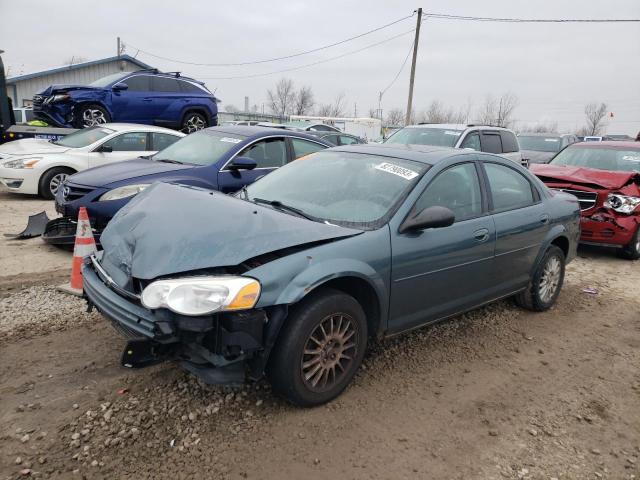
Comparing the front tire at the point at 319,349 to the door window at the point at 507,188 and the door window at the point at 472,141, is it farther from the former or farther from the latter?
the door window at the point at 472,141

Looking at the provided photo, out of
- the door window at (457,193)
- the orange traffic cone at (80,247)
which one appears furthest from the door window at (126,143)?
the door window at (457,193)

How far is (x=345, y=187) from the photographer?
12.1ft

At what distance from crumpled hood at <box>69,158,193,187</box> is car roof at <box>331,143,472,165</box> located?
2576 millimetres

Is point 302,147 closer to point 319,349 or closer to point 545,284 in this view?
point 545,284

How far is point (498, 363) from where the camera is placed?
3.82 m

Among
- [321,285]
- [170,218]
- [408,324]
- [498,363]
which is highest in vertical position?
[170,218]

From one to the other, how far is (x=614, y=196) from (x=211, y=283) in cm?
663

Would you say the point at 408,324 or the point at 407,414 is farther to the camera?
the point at 408,324

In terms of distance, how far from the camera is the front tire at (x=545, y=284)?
4734 millimetres

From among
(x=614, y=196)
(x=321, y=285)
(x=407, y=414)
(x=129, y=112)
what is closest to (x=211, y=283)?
(x=321, y=285)

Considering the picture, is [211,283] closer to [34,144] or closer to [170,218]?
[170,218]

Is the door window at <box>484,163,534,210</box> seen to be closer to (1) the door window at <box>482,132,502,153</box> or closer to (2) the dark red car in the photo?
(2) the dark red car

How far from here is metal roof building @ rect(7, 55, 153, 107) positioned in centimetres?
3153

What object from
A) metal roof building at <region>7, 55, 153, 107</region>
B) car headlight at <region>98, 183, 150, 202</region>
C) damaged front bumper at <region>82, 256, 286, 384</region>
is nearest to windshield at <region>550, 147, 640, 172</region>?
car headlight at <region>98, 183, 150, 202</region>
